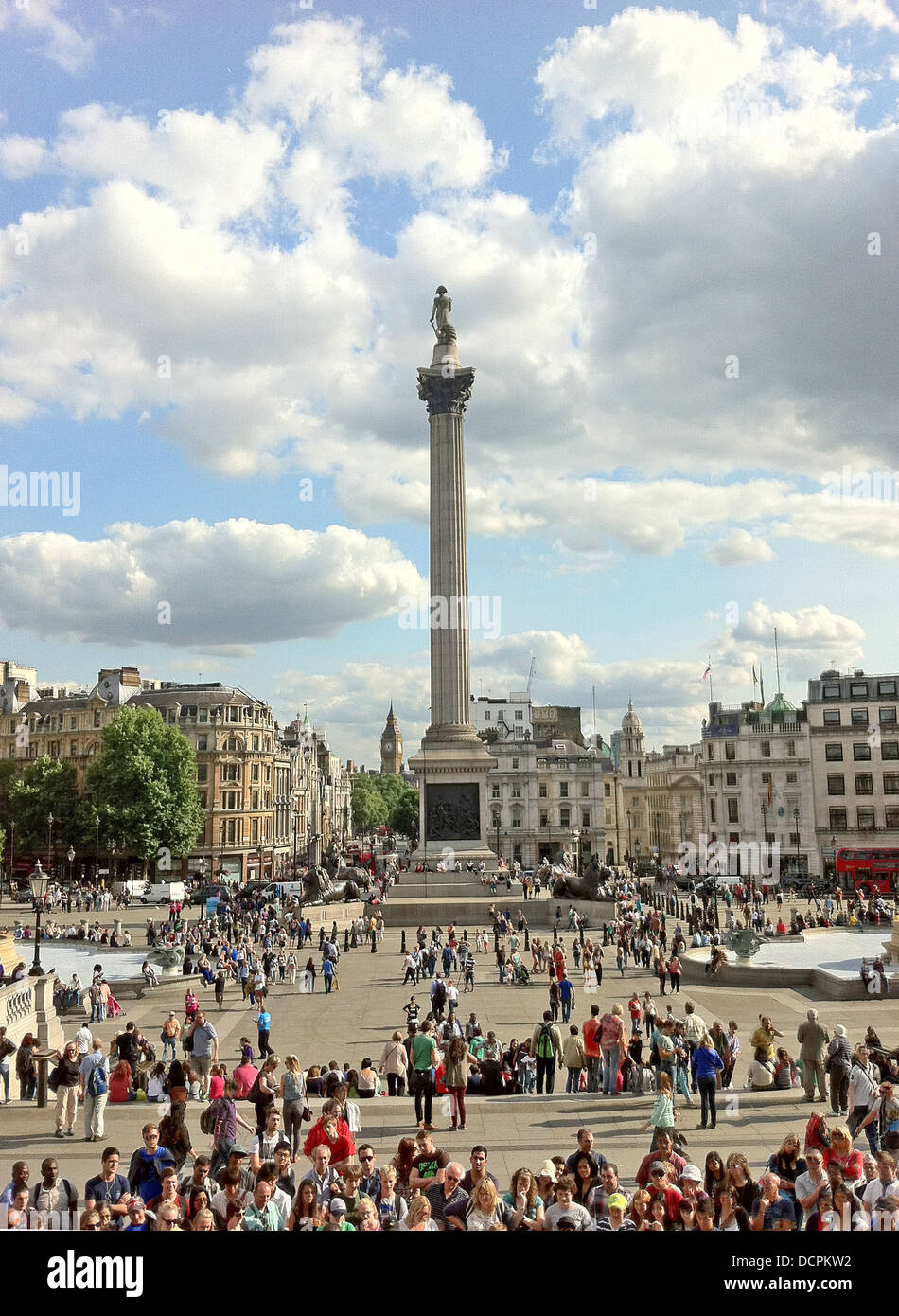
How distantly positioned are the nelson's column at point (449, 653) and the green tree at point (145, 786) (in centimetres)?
1992

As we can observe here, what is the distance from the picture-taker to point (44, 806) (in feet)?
262

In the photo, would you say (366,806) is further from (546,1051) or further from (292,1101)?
(292,1101)

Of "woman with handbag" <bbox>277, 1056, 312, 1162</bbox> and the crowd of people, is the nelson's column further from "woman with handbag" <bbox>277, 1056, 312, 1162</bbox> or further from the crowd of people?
"woman with handbag" <bbox>277, 1056, 312, 1162</bbox>

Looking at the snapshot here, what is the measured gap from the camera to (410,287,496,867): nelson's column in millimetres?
60500

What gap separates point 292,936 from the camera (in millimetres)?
43500

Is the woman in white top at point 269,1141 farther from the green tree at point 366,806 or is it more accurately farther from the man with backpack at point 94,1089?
the green tree at point 366,806

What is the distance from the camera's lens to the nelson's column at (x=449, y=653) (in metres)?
60.5

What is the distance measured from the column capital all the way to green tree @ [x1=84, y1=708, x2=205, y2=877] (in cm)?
3090

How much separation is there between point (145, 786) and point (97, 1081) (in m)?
59.3

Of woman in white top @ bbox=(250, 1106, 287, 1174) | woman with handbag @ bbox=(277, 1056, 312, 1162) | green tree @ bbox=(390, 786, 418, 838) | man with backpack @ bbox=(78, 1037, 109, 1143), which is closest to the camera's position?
woman in white top @ bbox=(250, 1106, 287, 1174)

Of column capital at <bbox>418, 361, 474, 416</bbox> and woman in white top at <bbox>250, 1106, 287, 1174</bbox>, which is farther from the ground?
column capital at <bbox>418, 361, 474, 416</bbox>

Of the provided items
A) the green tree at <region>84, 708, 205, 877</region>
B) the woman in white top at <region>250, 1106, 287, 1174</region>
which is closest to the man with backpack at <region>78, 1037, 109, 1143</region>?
the woman in white top at <region>250, 1106, 287, 1174</region>
